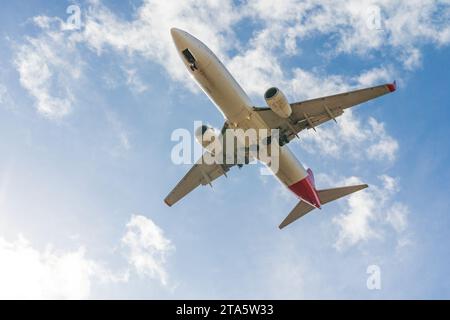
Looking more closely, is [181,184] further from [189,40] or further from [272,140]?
[189,40]

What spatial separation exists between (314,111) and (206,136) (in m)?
9.97

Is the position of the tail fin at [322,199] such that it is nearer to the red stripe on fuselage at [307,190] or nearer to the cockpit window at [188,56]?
the red stripe on fuselage at [307,190]

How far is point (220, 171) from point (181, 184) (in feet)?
14.0

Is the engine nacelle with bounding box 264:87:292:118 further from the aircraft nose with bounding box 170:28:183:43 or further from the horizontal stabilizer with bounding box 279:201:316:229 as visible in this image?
the horizontal stabilizer with bounding box 279:201:316:229

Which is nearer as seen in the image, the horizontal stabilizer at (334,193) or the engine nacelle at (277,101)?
the engine nacelle at (277,101)

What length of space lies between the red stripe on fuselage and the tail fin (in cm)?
170

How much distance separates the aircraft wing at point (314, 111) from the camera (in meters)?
38.3

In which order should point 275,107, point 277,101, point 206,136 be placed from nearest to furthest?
point 277,101, point 275,107, point 206,136

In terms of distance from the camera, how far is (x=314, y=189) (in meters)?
45.5

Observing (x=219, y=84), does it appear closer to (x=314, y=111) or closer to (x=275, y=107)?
(x=275, y=107)

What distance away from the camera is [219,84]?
123 feet

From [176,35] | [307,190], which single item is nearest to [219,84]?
[176,35]

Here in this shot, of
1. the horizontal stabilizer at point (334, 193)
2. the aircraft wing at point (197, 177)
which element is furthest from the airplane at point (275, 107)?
the aircraft wing at point (197, 177)

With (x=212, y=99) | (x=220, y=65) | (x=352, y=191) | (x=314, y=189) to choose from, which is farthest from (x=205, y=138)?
(x=352, y=191)
